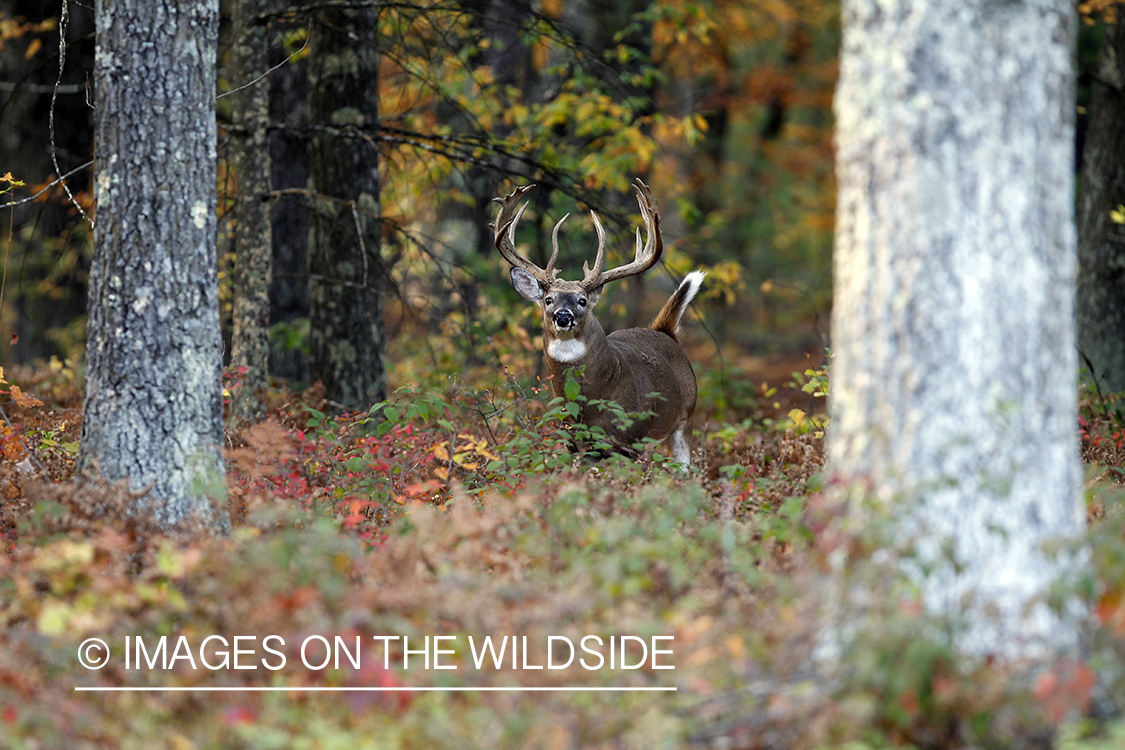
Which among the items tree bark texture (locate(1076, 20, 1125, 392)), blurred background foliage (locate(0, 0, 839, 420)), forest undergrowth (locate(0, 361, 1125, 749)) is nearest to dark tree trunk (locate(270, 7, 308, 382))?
blurred background foliage (locate(0, 0, 839, 420))

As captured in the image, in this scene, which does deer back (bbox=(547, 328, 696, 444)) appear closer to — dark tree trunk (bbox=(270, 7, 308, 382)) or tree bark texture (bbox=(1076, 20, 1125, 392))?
dark tree trunk (bbox=(270, 7, 308, 382))

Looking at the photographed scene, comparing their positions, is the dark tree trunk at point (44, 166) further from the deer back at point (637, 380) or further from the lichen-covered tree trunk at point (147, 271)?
the lichen-covered tree trunk at point (147, 271)

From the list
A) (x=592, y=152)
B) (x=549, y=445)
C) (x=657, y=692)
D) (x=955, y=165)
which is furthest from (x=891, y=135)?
(x=592, y=152)

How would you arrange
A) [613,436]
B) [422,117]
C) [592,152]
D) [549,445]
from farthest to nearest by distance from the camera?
1. [422,117]
2. [592,152]
3. [613,436]
4. [549,445]

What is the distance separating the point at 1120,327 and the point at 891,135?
7.50 meters

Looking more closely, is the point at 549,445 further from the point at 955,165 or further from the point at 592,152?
the point at 592,152

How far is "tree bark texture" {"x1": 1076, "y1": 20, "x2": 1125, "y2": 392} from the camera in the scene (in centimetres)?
1023

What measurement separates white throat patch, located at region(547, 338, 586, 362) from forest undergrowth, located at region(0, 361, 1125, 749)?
9.93 feet

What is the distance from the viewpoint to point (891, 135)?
3.88m

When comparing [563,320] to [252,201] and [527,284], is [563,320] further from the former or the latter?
[252,201]

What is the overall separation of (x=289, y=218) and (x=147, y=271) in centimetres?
616

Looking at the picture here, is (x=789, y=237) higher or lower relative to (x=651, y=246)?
higher

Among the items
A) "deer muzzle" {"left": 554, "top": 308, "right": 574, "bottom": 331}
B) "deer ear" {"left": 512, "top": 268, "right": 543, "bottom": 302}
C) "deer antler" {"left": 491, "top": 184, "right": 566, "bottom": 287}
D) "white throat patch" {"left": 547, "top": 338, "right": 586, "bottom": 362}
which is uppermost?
"deer antler" {"left": 491, "top": 184, "right": 566, "bottom": 287}

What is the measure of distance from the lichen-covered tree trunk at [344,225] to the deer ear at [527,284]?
1.12 metres
